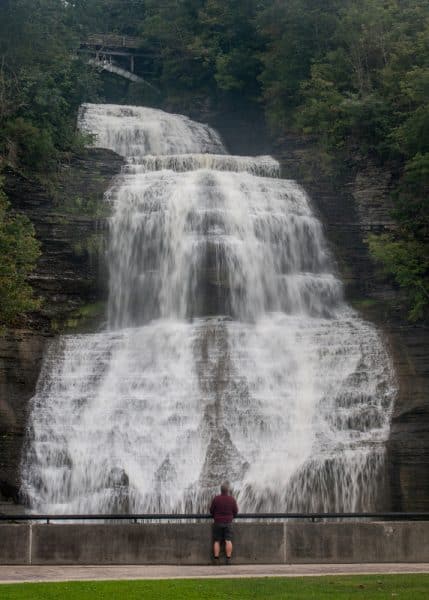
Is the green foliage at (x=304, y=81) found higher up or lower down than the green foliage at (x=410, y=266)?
higher up

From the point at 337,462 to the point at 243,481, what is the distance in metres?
2.71

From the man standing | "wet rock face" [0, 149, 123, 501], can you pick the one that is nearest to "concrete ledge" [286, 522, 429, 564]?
the man standing

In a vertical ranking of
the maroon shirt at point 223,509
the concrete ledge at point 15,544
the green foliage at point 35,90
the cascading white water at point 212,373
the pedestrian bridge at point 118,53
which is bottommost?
the concrete ledge at point 15,544

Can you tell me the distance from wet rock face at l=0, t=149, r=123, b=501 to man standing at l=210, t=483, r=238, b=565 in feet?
38.7

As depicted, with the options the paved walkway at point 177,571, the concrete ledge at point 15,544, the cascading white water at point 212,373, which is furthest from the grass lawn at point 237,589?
the cascading white water at point 212,373

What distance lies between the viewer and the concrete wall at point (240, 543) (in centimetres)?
1869

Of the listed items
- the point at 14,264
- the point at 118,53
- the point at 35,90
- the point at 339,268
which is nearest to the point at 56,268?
the point at 14,264

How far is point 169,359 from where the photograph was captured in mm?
30453

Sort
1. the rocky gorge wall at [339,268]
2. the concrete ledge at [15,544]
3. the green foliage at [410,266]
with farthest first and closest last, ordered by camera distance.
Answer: the green foliage at [410,266] < the rocky gorge wall at [339,268] < the concrete ledge at [15,544]

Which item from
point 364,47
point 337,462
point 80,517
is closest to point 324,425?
point 337,462

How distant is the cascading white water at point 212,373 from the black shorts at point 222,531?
294 inches

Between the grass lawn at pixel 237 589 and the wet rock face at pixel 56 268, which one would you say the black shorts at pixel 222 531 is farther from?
the wet rock face at pixel 56 268

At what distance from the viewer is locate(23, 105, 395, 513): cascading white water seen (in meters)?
26.7

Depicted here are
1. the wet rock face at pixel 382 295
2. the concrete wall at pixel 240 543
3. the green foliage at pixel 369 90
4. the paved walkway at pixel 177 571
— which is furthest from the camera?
the green foliage at pixel 369 90
